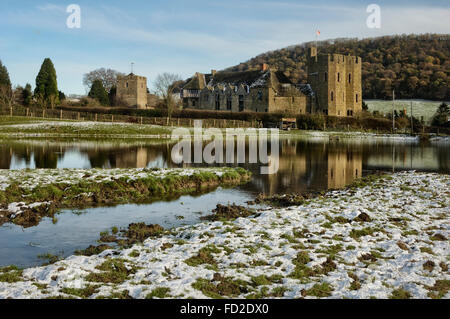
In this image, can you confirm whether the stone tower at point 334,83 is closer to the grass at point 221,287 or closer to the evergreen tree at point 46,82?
the evergreen tree at point 46,82

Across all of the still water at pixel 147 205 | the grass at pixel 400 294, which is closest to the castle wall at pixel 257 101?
the still water at pixel 147 205

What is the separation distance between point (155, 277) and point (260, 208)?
19.6ft

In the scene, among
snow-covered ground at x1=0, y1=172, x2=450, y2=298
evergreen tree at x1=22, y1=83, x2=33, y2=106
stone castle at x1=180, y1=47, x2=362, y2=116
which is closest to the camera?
snow-covered ground at x1=0, y1=172, x2=450, y2=298

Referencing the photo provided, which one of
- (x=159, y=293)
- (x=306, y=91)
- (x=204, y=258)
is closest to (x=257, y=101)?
(x=306, y=91)

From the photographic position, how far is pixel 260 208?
11.5 meters

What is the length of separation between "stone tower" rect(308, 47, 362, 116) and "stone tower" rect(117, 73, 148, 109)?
1410 inches

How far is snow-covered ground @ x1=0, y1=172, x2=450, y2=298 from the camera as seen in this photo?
551 cm

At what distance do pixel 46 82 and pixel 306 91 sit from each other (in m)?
47.8

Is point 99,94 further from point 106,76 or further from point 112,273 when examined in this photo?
point 112,273

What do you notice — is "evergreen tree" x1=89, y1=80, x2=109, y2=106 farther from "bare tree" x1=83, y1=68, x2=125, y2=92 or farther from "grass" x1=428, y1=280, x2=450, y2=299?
"grass" x1=428, y1=280, x2=450, y2=299

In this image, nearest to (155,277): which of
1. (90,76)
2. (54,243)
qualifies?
(54,243)

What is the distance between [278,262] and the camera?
21.8ft

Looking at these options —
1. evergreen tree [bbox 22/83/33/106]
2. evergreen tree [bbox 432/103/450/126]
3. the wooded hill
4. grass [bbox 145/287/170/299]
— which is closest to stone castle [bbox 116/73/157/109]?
evergreen tree [bbox 22/83/33/106]
